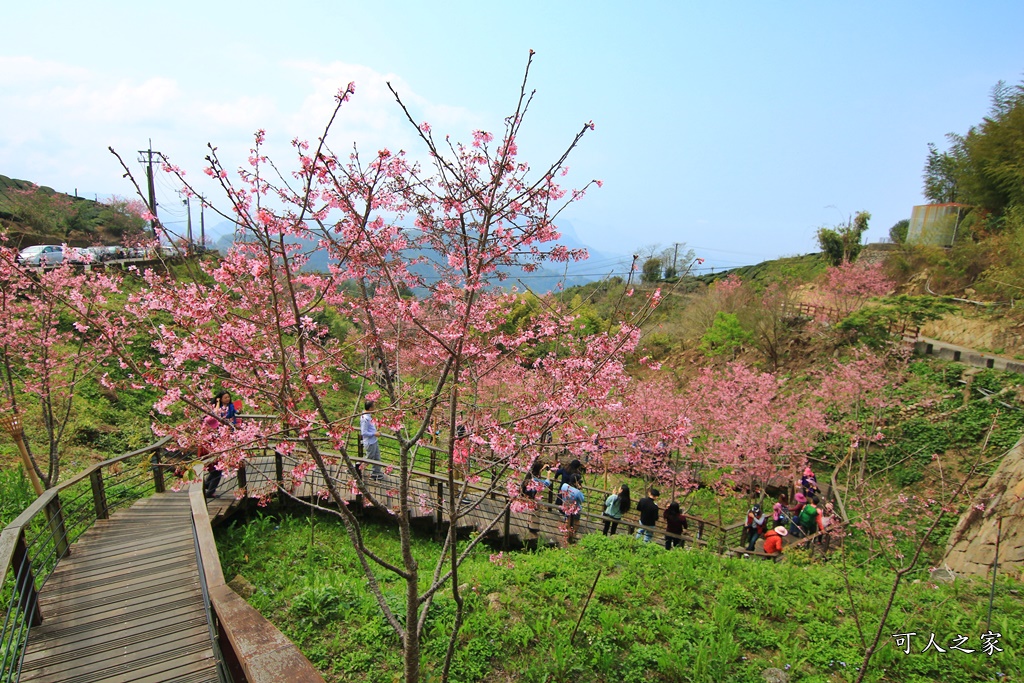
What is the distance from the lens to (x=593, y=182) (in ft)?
11.9

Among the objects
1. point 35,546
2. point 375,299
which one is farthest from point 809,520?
point 35,546

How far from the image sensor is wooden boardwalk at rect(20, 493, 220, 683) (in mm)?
4078

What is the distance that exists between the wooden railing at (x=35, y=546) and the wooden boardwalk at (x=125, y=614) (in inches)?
6.0

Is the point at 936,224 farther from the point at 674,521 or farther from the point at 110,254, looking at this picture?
the point at 110,254

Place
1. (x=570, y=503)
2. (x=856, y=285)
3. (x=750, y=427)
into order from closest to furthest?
(x=570, y=503) < (x=750, y=427) < (x=856, y=285)

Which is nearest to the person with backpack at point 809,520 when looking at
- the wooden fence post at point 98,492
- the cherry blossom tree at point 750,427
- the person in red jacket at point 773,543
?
the person in red jacket at point 773,543

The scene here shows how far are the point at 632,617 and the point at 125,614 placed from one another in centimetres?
519

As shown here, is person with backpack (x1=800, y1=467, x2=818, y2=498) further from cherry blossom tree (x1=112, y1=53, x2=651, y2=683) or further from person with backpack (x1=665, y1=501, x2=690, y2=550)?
cherry blossom tree (x1=112, y1=53, x2=651, y2=683)

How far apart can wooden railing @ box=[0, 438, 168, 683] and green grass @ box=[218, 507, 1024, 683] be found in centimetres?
177

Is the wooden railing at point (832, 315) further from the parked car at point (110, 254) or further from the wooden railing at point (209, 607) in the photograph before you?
the parked car at point (110, 254)

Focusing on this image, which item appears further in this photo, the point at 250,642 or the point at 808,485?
the point at 808,485

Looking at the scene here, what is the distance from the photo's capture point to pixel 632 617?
5.38m

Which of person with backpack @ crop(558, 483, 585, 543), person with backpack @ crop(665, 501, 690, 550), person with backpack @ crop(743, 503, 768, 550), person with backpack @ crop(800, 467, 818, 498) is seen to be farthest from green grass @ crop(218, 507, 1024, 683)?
person with backpack @ crop(800, 467, 818, 498)

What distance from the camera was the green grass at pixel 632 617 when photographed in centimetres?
455
